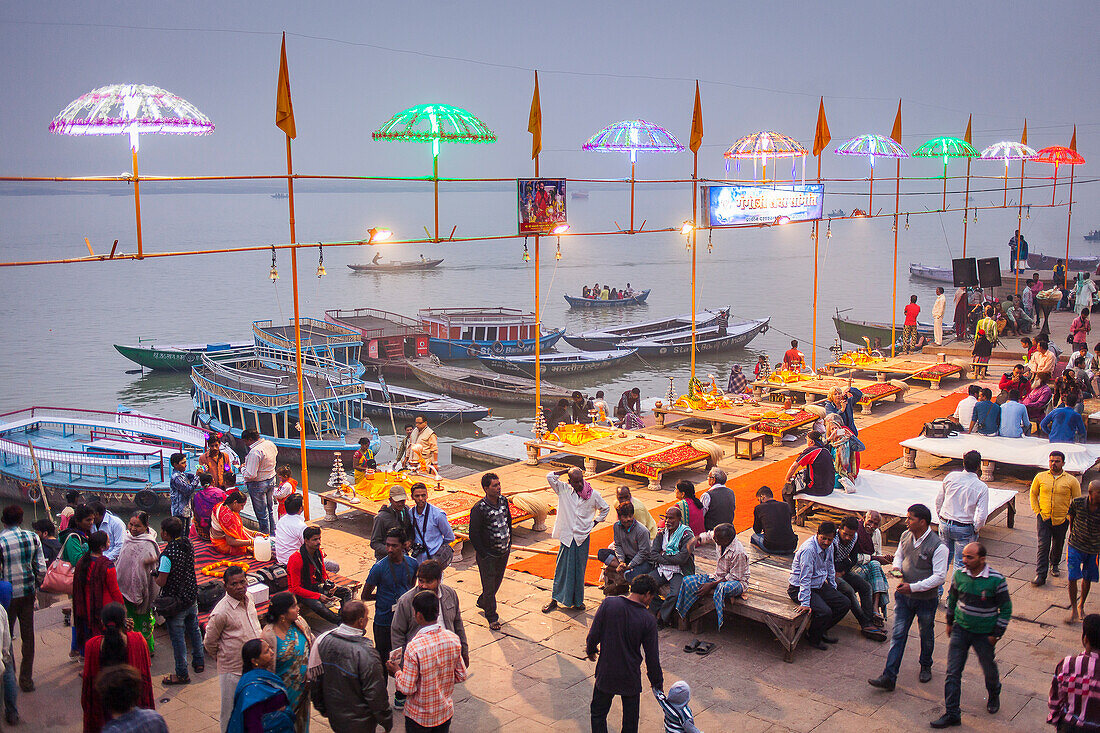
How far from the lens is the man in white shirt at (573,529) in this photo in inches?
363

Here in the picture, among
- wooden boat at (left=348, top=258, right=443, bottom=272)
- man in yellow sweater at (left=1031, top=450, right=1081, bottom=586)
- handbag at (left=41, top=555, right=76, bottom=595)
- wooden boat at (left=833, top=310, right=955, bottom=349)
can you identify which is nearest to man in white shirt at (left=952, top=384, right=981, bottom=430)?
man in yellow sweater at (left=1031, top=450, right=1081, bottom=586)

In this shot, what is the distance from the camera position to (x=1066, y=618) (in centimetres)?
921

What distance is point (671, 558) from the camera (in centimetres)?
884

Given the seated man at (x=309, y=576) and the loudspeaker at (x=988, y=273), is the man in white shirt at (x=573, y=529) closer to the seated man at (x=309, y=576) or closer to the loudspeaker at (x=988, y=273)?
the seated man at (x=309, y=576)

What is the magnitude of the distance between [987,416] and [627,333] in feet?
116

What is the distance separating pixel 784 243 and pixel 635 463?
166 m

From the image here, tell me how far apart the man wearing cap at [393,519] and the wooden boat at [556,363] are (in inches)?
1302

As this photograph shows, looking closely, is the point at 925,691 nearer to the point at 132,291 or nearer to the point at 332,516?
the point at 332,516

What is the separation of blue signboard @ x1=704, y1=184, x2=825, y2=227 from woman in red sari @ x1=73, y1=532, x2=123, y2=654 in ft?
46.0

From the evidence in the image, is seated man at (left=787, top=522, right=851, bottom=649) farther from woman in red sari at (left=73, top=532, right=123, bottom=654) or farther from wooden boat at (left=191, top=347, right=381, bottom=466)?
wooden boat at (left=191, top=347, right=381, bottom=466)

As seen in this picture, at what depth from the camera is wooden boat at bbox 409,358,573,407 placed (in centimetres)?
3638

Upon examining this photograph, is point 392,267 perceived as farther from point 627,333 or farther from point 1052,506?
point 1052,506

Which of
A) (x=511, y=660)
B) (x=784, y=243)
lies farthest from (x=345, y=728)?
(x=784, y=243)

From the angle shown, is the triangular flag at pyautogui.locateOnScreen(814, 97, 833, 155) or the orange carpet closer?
the orange carpet
